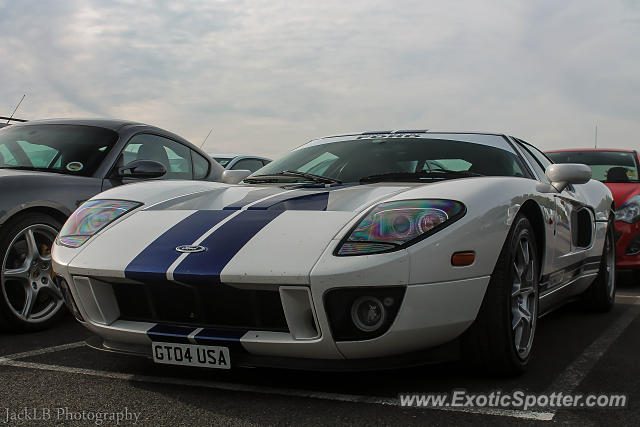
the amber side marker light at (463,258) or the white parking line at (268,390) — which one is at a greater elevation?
the amber side marker light at (463,258)

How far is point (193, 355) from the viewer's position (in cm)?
291

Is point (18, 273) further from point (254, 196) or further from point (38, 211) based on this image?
point (254, 196)

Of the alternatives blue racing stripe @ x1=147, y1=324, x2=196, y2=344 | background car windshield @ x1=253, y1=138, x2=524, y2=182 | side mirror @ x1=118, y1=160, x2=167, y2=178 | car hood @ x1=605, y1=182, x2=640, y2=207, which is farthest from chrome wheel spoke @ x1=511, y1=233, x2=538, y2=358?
car hood @ x1=605, y1=182, x2=640, y2=207

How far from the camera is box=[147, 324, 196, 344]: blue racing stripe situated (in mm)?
2938

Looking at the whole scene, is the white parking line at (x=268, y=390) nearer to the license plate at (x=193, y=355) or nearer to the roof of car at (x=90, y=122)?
the license plate at (x=193, y=355)

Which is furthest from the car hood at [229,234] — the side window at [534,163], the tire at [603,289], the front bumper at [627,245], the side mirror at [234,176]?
the front bumper at [627,245]

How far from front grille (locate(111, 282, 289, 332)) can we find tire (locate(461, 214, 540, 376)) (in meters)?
0.83

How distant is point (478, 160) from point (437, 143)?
0.27 meters

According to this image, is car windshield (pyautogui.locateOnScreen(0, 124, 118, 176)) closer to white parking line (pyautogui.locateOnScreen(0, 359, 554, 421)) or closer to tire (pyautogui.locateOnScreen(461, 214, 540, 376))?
white parking line (pyautogui.locateOnScreen(0, 359, 554, 421))

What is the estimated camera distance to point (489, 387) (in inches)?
121

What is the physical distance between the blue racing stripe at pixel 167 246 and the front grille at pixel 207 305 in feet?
0.21

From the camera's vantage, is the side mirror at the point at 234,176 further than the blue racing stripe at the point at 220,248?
Yes

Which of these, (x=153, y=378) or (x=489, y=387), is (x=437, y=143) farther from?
(x=153, y=378)

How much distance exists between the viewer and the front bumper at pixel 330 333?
2.80 metres
